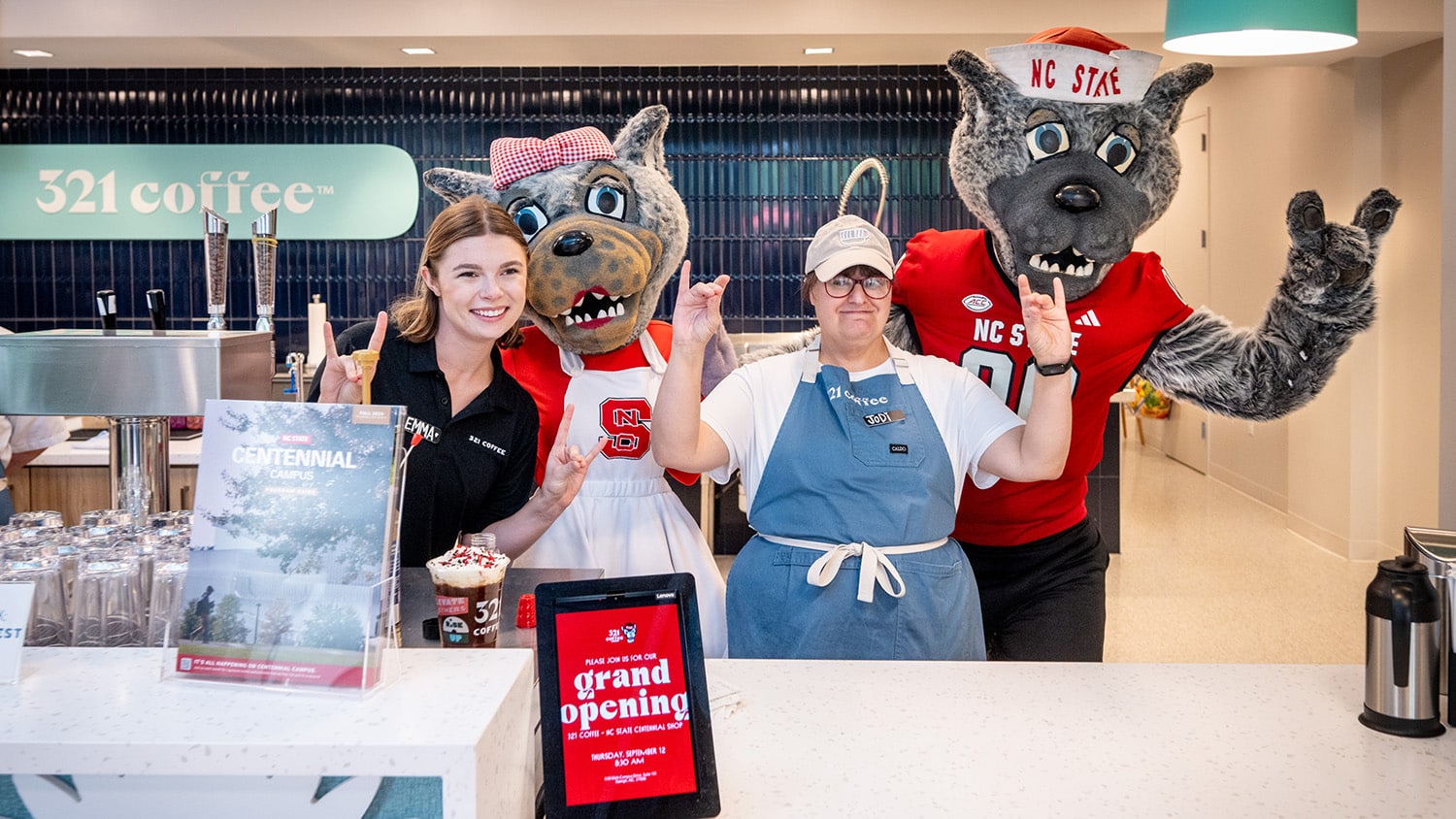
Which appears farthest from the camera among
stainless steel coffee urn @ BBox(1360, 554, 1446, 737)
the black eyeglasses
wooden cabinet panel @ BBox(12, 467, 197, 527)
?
wooden cabinet panel @ BBox(12, 467, 197, 527)

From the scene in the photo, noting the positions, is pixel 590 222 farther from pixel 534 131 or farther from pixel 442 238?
pixel 534 131

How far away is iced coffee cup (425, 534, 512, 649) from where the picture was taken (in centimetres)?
163

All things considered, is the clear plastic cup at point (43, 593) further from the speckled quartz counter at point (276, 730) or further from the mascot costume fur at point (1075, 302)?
the mascot costume fur at point (1075, 302)

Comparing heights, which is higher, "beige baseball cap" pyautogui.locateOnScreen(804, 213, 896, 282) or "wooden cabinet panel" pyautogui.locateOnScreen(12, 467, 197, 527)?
"beige baseball cap" pyautogui.locateOnScreen(804, 213, 896, 282)

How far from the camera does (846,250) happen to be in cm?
217

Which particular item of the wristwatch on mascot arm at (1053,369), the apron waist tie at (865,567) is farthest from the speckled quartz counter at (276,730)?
the wristwatch on mascot arm at (1053,369)

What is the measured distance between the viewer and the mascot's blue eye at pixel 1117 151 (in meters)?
2.60

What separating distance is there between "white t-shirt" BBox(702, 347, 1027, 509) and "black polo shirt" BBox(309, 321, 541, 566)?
0.44 m

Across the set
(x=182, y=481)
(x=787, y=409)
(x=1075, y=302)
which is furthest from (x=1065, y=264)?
(x=182, y=481)

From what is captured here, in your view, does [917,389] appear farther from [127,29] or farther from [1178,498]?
[1178,498]

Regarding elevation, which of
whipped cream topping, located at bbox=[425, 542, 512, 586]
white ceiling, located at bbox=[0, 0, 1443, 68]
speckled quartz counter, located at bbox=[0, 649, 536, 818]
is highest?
white ceiling, located at bbox=[0, 0, 1443, 68]

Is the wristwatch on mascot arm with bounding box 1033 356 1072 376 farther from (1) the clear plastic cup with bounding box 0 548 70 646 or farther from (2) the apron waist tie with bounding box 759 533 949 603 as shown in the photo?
(1) the clear plastic cup with bounding box 0 548 70 646

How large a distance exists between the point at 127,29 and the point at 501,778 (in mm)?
5362

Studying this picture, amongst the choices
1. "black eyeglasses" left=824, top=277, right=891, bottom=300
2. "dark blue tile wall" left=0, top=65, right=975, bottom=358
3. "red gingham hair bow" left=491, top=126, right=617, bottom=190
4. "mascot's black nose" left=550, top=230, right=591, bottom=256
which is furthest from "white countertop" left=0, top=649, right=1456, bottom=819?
"dark blue tile wall" left=0, top=65, right=975, bottom=358
